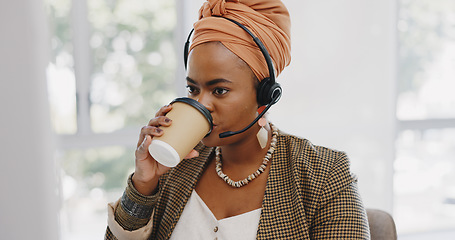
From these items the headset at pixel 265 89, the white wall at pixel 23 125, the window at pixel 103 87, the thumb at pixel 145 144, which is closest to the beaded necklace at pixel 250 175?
the headset at pixel 265 89

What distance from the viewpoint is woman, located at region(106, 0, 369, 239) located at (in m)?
1.09

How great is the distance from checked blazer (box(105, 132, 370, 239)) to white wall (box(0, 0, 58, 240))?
994 millimetres

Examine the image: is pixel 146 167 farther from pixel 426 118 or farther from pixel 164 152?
pixel 426 118

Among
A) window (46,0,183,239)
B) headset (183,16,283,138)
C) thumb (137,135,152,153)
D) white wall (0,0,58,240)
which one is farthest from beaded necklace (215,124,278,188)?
window (46,0,183,239)

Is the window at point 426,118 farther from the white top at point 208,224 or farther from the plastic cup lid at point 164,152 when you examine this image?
the plastic cup lid at point 164,152

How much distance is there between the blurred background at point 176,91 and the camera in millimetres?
2141

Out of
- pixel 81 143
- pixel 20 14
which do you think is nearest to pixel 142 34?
pixel 81 143

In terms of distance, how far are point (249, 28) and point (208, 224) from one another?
52 cm

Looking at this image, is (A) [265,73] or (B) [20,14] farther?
(B) [20,14]

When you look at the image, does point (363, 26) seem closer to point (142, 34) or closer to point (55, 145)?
point (142, 34)

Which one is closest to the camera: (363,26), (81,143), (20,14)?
(20,14)

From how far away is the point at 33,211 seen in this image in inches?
82.2

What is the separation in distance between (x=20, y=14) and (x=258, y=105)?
1.43 metres

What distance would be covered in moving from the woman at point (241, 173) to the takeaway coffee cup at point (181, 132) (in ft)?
0.11
